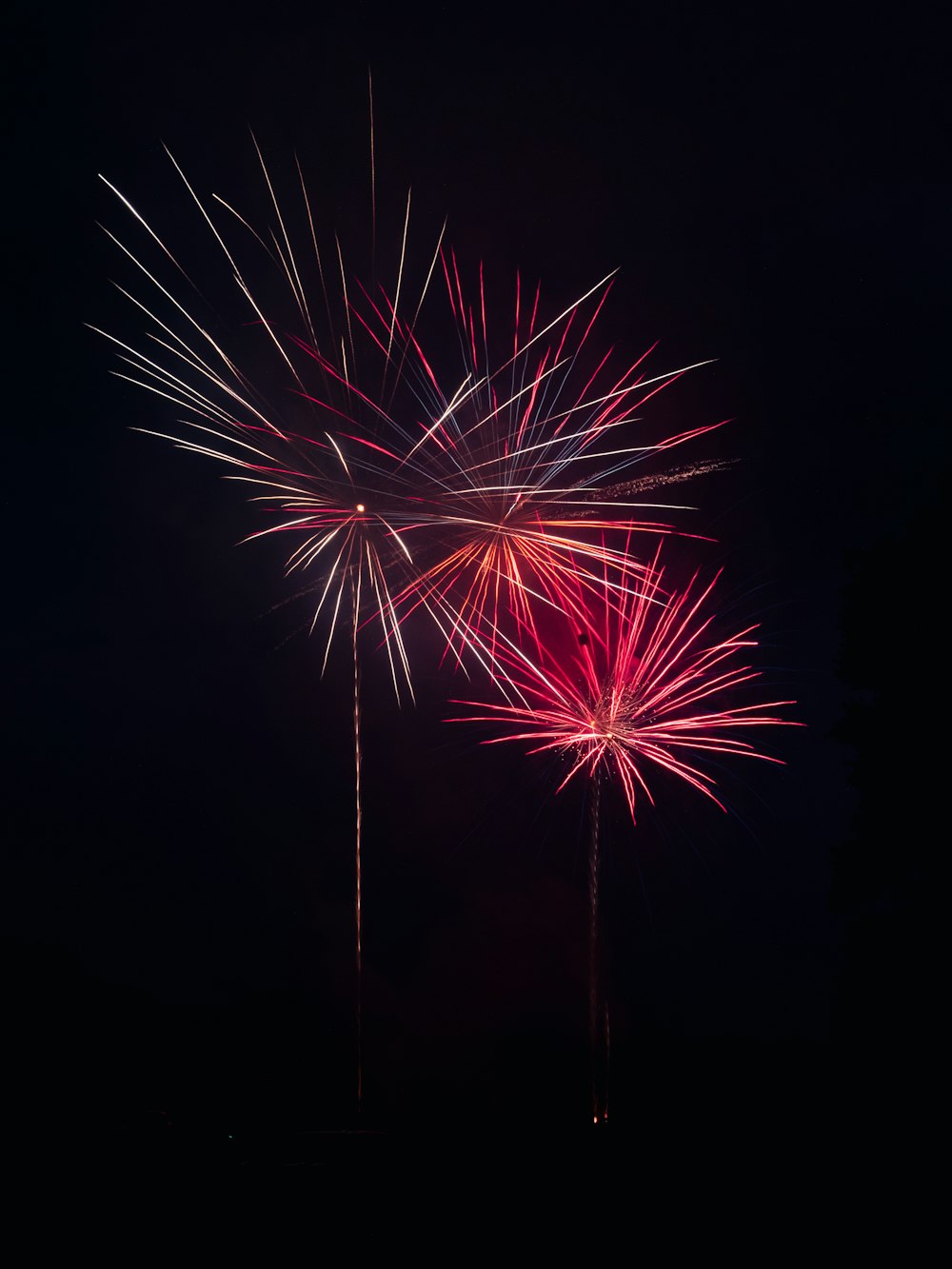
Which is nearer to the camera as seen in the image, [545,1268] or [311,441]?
[545,1268]

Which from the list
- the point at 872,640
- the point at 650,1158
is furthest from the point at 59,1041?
the point at 872,640

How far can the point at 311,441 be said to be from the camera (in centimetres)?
898

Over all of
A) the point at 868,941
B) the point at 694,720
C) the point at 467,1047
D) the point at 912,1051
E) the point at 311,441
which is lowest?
the point at 467,1047

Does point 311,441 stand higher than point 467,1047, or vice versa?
point 311,441

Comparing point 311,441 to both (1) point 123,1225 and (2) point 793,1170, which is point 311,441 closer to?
(1) point 123,1225

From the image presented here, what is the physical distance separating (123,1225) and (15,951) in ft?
40.2

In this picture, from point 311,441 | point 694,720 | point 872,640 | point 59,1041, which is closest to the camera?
point 311,441

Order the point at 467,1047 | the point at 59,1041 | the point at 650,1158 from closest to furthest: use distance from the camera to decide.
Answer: the point at 650,1158 < the point at 59,1041 < the point at 467,1047

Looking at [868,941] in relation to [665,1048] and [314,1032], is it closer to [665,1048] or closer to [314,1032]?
[665,1048]

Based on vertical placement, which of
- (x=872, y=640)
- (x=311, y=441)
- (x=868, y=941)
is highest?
(x=311, y=441)

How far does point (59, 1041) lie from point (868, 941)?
11.3 metres

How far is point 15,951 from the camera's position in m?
14.2

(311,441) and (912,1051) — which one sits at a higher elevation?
(311,441)

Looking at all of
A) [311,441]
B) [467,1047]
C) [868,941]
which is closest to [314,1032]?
[467,1047]
